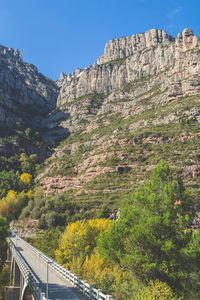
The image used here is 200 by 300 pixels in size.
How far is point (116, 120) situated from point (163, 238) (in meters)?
99.5

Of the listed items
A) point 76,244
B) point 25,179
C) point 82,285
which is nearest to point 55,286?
point 82,285

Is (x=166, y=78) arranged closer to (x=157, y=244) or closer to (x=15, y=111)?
(x=15, y=111)

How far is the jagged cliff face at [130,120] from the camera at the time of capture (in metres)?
72.2

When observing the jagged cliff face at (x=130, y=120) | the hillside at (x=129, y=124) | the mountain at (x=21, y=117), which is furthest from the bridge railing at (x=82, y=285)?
the mountain at (x=21, y=117)

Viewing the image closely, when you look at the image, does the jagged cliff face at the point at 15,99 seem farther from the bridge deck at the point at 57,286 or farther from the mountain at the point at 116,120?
the bridge deck at the point at 57,286

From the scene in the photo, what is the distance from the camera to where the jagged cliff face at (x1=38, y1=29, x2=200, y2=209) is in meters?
72.2

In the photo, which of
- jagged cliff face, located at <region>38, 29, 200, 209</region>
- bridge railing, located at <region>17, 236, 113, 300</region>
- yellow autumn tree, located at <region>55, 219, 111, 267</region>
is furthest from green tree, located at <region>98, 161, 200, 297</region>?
jagged cliff face, located at <region>38, 29, 200, 209</region>

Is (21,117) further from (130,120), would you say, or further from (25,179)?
(130,120)

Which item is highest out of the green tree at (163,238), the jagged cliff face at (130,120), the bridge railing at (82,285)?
the jagged cliff face at (130,120)

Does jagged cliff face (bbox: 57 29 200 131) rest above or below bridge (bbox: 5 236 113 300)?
above

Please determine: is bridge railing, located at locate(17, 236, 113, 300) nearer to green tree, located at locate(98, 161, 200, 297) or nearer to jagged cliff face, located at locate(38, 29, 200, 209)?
green tree, located at locate(98, 161, 200, 297)

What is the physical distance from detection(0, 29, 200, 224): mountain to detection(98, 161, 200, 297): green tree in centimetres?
3097

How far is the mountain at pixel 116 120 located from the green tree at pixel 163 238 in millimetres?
30975

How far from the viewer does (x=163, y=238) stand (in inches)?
805
